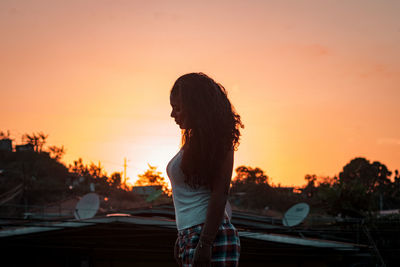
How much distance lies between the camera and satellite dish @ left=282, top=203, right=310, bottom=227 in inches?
491

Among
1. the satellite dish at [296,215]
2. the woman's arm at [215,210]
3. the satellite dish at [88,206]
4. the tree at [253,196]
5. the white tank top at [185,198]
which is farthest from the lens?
the tree at [253,196]

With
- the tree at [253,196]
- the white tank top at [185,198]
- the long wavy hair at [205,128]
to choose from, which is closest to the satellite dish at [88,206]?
the white tank top at [185,198]

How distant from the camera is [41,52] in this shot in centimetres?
1099

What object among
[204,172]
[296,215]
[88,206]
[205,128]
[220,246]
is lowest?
[296,215]

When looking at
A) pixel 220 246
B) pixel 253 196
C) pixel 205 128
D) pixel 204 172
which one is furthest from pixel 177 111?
pixel 253 196

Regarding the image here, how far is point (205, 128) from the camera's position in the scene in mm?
1727

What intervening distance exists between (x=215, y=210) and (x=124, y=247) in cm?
557

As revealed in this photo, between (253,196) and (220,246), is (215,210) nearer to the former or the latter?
(220,246)

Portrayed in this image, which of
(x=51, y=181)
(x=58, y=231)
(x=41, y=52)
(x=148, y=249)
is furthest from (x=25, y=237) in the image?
(x=51, y=181)

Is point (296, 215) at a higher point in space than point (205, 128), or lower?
lower

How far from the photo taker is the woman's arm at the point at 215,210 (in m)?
1.64

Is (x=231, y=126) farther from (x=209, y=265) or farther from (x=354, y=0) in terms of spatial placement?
(x=354, y=0)

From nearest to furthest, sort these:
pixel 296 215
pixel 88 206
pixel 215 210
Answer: pixel 215 210 → pixel 88 206 → pixel 296 215

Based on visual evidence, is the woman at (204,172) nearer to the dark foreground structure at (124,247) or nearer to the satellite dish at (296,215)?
the dark foreground structure at (124,247)
